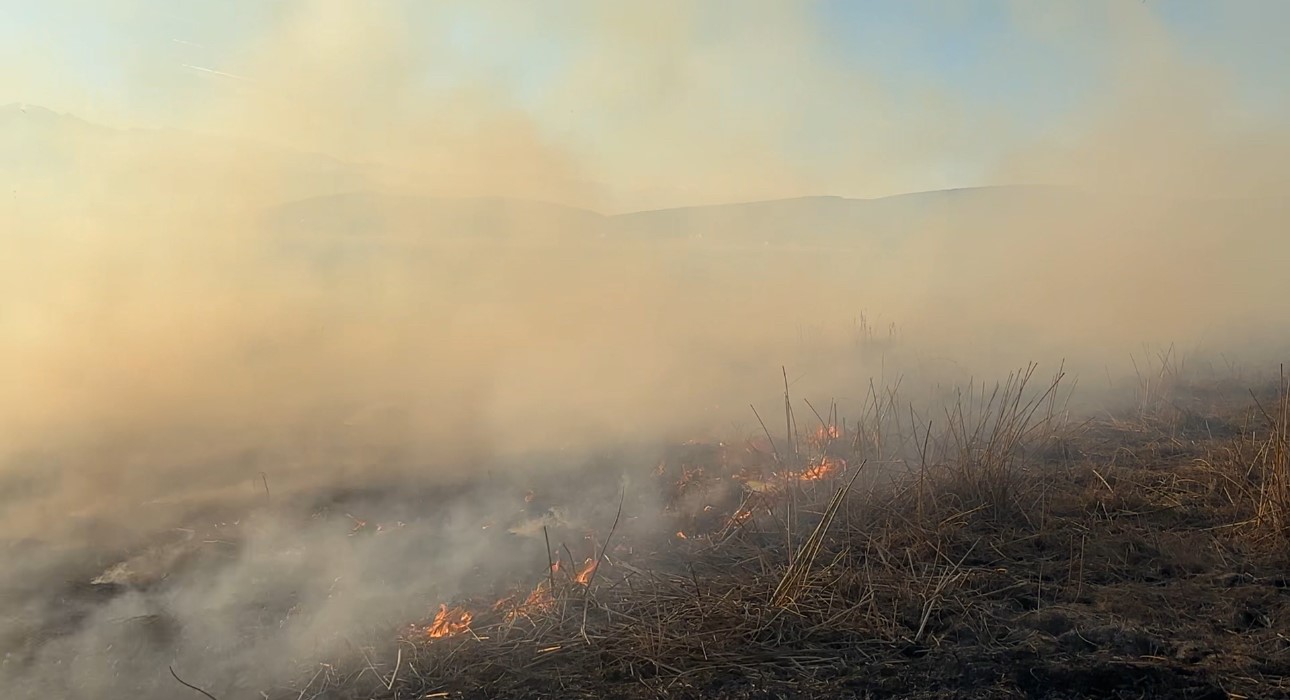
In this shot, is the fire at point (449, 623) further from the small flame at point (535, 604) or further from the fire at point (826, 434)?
the fire at point (826, 434)

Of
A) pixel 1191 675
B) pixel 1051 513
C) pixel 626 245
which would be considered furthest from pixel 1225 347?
pixel 626 245

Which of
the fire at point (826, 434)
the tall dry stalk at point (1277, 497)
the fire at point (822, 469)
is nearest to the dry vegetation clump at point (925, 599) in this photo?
the tall dry stalk at point (1277, 497)

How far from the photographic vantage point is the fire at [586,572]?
10.5ft

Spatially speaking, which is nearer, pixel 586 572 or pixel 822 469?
pixel 586 572

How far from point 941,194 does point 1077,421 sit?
32.3m

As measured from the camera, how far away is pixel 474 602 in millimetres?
3307

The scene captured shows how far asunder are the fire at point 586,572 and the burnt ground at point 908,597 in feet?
0.17

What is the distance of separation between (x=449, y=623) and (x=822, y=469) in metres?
2.33

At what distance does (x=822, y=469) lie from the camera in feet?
14.5

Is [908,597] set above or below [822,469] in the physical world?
below

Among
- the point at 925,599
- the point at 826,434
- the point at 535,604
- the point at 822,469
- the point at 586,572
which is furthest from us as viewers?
the point at 826,434

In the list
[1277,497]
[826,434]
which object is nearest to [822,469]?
[826,434]

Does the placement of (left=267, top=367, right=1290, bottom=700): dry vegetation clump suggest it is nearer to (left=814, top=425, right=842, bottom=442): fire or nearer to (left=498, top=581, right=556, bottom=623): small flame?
(left=498, top=581, right=556, bottom=623): small flame

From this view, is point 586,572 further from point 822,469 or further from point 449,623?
point 822,469
